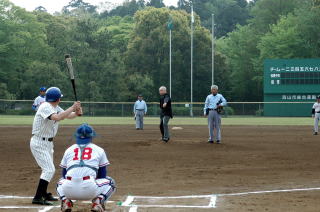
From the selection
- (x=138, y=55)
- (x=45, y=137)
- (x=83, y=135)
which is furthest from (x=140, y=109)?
(x=138, y=55)

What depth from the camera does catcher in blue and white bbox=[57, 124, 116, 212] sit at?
6.89m

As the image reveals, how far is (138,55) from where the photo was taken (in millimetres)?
77000

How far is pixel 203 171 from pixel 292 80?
39105mm

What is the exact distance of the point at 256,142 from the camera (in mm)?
21828

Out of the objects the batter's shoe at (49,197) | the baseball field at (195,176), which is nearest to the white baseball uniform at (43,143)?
the batter's shoe at (49,197)

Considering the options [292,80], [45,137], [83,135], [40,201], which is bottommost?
[40,201]

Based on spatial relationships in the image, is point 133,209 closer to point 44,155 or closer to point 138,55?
point 44,155

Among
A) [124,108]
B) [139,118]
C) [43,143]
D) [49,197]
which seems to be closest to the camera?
[49,197]

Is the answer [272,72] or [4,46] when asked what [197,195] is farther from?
[4,46]

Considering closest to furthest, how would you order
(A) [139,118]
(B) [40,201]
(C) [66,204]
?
(C) [66,204]
(B) [40,201]
(A) [139,118]

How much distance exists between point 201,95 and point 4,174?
6424 centimetres

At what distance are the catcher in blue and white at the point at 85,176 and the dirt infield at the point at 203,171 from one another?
43.0 inches

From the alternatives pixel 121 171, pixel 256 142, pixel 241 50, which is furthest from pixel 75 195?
pixel 241 50

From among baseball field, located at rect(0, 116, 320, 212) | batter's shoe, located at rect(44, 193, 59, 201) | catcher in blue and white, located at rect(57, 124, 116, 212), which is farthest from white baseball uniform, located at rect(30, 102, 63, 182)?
catcher in blue and white, located at rect(57, 124, 116, 212)
